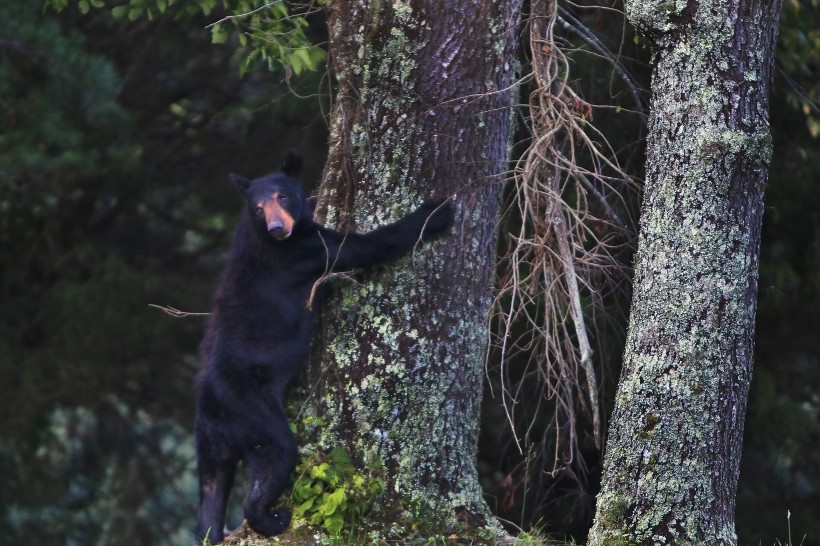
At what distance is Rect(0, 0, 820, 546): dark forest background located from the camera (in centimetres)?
689

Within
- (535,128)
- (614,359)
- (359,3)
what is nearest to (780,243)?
(614,359)

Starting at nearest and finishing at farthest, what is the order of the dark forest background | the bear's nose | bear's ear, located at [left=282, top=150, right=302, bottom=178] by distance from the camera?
the bear's nose
bear's ear, located at [left=282, top=150, right=302, bottom=178]
the dark forest background

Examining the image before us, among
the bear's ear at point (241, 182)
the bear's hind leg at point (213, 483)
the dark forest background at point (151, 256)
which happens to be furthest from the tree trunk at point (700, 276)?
the dark forest background at point (151, 256)

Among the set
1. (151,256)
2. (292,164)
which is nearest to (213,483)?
(292,164)

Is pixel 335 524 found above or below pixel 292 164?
below

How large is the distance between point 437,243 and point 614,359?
322 centimetres

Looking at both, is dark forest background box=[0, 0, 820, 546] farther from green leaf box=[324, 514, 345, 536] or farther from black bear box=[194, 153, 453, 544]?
green leaf box=[324, 514, 345, 536]

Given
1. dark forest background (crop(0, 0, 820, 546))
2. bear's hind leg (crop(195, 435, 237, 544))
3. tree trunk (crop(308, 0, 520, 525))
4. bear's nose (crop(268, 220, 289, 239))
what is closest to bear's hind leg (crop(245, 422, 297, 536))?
tree trunk (crop(308, 0, 520, 525))

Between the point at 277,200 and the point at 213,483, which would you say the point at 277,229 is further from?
the point at 213,483

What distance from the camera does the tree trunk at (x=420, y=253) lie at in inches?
161

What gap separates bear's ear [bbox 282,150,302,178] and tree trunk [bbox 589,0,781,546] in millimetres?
1927

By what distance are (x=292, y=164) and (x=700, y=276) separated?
217 centimetres

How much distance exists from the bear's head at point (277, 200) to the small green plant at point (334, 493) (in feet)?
3.28

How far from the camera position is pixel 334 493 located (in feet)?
13.0
